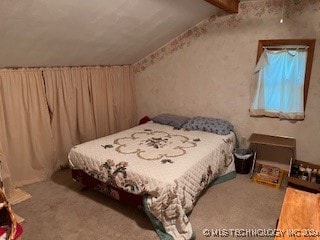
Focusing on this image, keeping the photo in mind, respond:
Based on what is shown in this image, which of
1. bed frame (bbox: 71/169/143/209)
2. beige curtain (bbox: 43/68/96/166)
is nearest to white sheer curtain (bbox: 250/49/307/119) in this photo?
bed frame (bbox: 71/169/143/209)

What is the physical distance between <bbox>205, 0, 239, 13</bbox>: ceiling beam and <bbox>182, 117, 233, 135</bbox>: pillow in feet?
4.67

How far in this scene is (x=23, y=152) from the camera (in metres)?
2.99

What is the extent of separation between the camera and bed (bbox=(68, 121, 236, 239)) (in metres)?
2.06

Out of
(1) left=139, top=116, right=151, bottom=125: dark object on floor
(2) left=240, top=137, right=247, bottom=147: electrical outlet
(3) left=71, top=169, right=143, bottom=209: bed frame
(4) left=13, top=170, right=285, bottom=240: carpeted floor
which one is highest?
(1) left=139, top=116, right=151, bottom=125: dark object on floor

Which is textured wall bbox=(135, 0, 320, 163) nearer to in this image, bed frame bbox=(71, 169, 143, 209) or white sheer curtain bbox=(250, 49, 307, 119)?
white sheer curtain bbox=(250, 49, 307, 119)

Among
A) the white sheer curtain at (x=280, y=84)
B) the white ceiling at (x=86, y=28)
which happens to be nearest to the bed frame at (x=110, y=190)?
the white ceiling at (x=86, y=28)

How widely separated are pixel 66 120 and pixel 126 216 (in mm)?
1681

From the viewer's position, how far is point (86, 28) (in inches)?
100

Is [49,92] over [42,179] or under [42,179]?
over

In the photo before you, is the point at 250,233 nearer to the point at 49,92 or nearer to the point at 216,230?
the point at 216,230

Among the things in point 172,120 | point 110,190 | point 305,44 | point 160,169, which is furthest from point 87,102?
point 305,44

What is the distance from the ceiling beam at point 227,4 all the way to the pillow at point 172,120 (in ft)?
5.09

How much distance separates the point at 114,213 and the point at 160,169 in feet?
2.33

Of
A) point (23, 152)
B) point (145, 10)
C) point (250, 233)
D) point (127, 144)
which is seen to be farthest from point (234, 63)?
point (23, 152)
